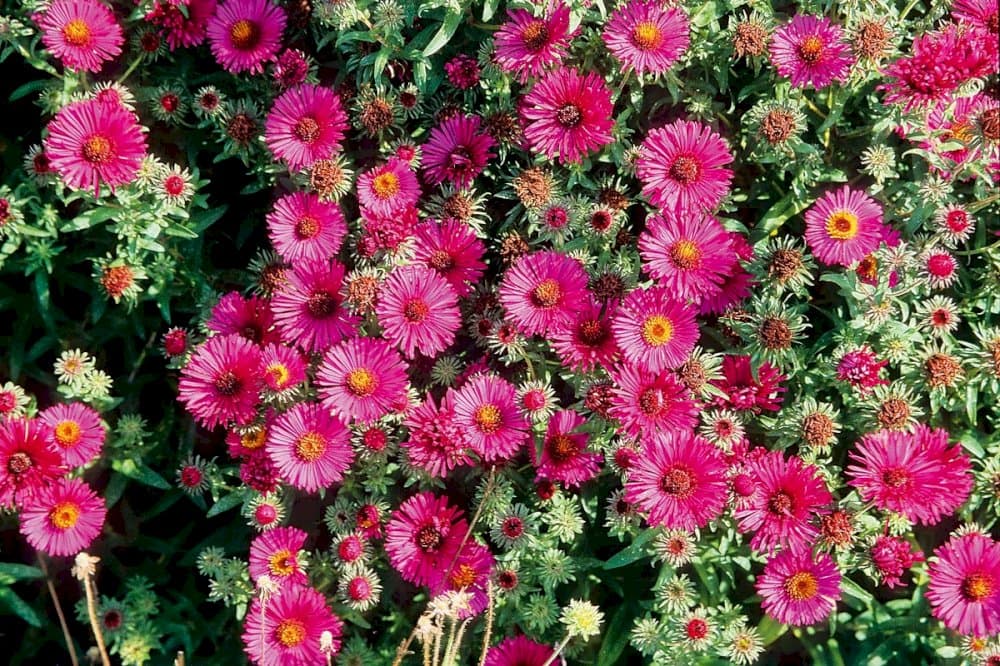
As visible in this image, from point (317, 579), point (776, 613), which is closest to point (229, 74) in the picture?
point (317, 579)

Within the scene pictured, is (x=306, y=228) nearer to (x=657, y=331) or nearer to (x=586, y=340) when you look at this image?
(x=586, y=340)

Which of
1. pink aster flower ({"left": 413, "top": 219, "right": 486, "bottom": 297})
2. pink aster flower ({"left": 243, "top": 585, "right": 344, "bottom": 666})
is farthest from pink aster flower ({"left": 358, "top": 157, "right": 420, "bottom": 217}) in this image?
pink aster flower ({"left": 243, "top": 585, "right": 344, "bottom": 666})

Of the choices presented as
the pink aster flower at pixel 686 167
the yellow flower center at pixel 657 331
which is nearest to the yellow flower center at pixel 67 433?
the yellow flower center at pixel 657 331

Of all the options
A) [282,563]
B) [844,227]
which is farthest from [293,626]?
[844,227]

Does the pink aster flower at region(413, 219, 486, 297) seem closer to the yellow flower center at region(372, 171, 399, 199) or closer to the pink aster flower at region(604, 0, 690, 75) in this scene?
the yellow flower center at region(372, 171, 399, 199)

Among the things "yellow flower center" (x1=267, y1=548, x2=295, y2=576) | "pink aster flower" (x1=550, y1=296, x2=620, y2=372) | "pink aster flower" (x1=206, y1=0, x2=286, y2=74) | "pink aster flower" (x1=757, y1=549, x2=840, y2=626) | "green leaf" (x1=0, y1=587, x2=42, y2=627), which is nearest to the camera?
"pink aster flower" (x1=757, y1=549, x2=840, y2=626)

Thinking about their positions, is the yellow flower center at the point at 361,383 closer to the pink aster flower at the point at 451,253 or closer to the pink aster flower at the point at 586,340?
the pink aster flower at the point at 451,253
